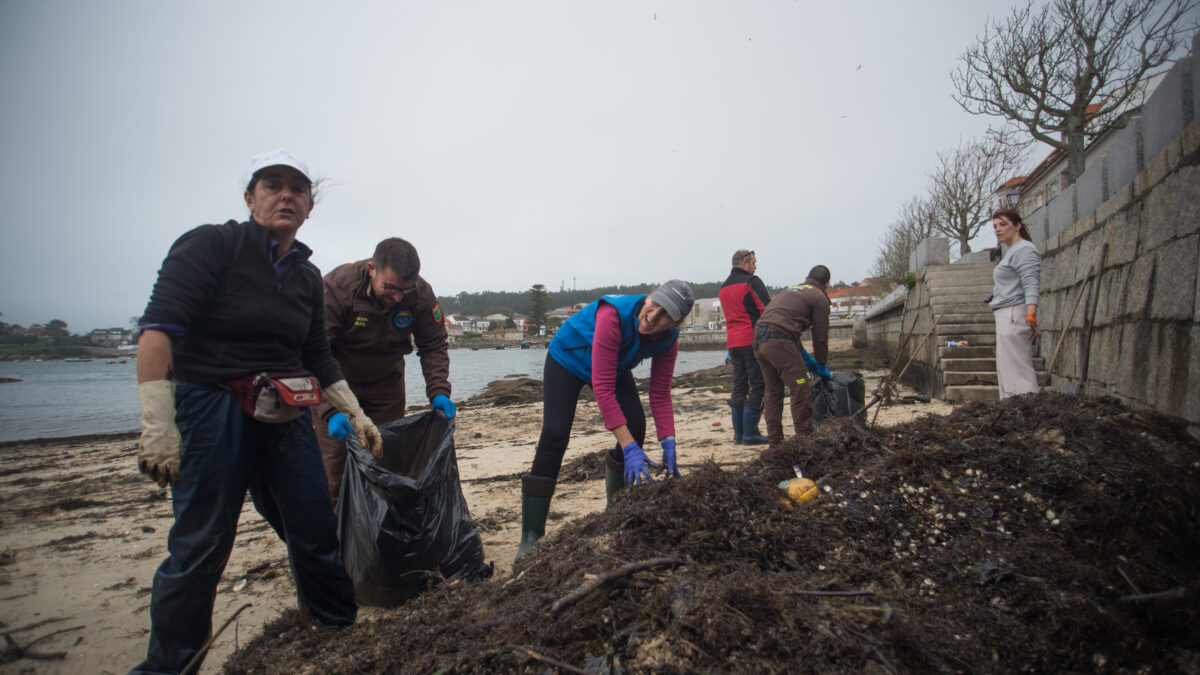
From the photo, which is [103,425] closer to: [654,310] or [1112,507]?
[654,310]

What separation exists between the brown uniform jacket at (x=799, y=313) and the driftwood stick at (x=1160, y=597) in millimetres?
2899

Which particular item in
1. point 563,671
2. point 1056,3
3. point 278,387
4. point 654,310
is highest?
point 1056,3

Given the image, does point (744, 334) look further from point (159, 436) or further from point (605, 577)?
point (159, 436)

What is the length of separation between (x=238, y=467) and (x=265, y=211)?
89cm

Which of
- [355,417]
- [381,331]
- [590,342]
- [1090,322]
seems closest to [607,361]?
[590,342]

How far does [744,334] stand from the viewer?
211 inches

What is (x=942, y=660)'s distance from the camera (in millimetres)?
1319

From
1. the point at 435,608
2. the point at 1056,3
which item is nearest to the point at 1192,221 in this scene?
the point at 435,608

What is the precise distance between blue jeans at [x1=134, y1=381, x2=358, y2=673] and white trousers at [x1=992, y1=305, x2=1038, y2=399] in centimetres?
476

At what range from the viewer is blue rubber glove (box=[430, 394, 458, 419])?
2727 millimetres

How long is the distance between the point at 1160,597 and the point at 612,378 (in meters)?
1.86

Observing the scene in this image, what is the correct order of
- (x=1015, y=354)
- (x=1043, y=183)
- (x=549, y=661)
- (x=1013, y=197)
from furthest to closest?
(x=1043, y=183), (x=1013, y=197), (x=1015, y=354), (x=549, y=661)

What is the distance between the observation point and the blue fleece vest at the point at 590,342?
104 inches

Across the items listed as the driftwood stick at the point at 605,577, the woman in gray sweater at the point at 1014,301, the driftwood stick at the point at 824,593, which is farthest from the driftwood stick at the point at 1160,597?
the woman in gray sweater at the point at 1014,301
